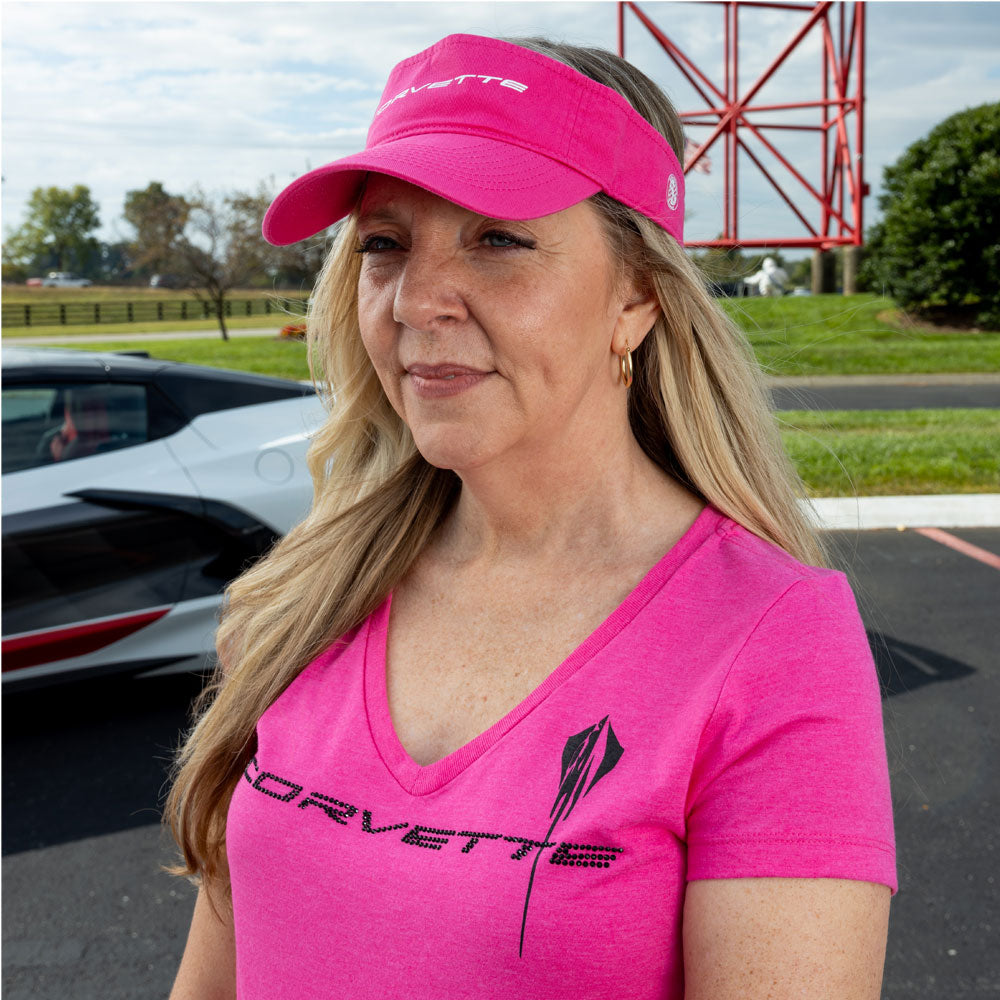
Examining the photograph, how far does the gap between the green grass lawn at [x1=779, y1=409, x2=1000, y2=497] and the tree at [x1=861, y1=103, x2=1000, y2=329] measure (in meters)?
10.3

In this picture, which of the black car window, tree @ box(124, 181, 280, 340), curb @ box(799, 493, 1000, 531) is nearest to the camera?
the black car window

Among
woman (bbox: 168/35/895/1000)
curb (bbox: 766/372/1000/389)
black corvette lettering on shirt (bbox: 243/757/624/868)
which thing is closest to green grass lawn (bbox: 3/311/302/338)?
curb (bbox: 766/372/1000/389)

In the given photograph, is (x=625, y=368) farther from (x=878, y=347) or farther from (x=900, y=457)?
(x=878, y=347)

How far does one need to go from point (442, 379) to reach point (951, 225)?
66.4 ft

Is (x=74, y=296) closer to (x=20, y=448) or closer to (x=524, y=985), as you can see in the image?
(x=20, y=448)

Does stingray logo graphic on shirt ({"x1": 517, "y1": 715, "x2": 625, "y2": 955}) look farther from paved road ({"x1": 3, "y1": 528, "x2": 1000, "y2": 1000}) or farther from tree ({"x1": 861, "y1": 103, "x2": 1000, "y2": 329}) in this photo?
tree ({"x1": 861, "y1": 103, "x2": 1000, "y2": 329})

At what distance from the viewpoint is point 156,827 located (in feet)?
12.4

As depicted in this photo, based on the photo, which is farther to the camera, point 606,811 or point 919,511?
point 919,511

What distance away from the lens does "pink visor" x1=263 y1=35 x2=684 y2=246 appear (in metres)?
1.38

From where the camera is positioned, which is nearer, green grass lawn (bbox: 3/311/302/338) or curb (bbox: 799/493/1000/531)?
curb (bbox: 799/493/1000/531)

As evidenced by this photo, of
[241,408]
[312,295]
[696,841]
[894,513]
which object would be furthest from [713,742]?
[894,513]

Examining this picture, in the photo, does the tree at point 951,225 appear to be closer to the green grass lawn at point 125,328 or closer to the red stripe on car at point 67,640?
the red stripe on car at point 67,640

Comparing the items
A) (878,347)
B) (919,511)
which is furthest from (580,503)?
(878,347)

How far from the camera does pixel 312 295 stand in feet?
6.66
